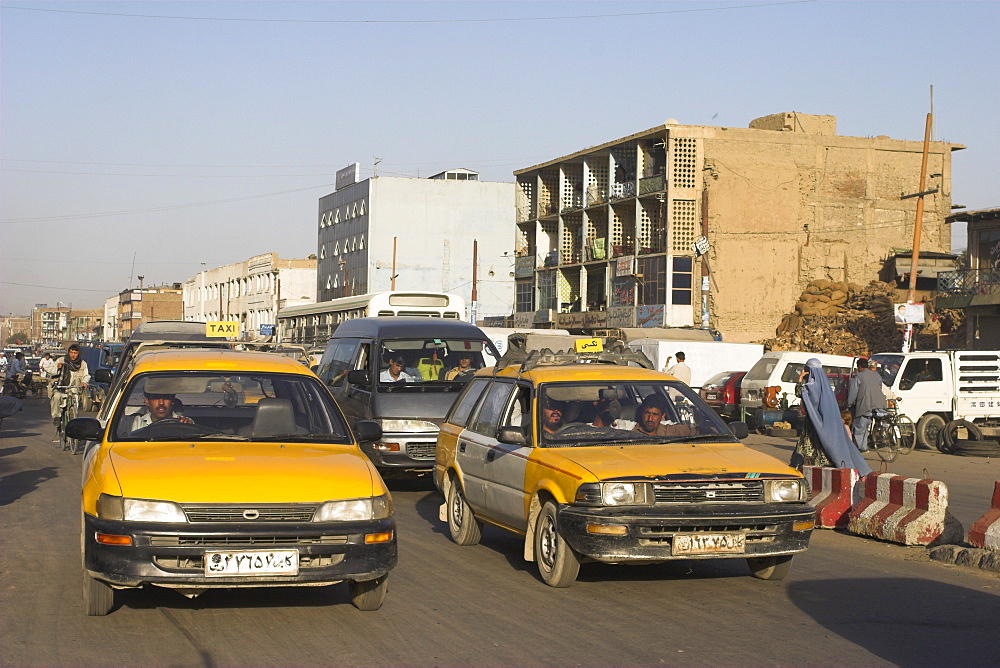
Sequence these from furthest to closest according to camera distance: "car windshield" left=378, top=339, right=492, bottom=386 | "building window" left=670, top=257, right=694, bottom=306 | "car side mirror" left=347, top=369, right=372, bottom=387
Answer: "building window" left=670, top=257, right=694, bottom=306 < "car windshield" left=378, top=339, right=492, bottom=386 < "car side mirror" left=347, top=369, right=372, bottom=387

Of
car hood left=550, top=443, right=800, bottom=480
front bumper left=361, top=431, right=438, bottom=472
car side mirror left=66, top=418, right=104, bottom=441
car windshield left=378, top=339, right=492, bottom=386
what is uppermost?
car windshield left=378, top=339, right=492, bottom=386

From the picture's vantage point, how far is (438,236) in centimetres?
8212

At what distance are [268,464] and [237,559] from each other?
72 cm

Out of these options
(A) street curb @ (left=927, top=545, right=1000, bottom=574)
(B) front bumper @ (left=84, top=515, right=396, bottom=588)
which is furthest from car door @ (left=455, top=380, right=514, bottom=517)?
(A) street curb @ (left=927, top=545, right=1000, bottom=574)

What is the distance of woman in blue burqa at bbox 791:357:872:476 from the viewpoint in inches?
477

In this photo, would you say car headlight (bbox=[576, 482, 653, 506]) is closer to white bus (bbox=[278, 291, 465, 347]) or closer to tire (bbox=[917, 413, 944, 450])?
white bus (bbox=[278, 291, 465, 347])

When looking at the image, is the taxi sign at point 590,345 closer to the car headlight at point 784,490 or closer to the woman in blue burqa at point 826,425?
the woman in blue burqa at point 826,425

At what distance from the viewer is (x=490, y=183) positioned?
83188mm

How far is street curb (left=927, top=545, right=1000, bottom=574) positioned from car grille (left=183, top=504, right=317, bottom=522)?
18.1 ft

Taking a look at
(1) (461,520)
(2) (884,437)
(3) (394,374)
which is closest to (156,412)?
(1) (461,520)

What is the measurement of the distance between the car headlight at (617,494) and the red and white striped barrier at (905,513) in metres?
3.71

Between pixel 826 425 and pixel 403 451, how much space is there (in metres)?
5.05

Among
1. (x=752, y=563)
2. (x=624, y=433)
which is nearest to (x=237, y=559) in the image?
(x=624, y=433)

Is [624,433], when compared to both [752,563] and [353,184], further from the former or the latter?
[353,184]
